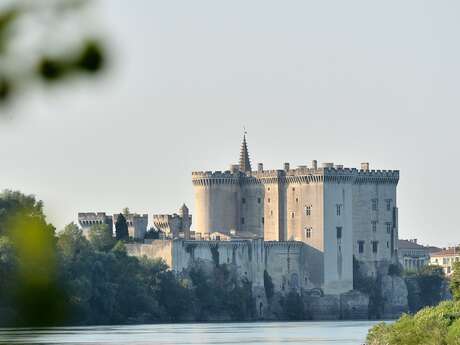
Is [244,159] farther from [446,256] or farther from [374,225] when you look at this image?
[446,256]

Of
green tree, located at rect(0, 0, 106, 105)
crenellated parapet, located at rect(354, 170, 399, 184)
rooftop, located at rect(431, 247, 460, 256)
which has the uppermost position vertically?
crenellated parapet, located at rect(354, 170, 399, 184)

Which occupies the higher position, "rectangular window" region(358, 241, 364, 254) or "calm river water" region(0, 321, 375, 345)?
"rectangular window" region(358, 241, 364, 254)

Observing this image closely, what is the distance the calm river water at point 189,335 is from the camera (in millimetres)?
53750

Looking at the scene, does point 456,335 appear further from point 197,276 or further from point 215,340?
point 197,276

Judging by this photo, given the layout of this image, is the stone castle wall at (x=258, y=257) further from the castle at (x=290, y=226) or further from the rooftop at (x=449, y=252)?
the rooftop at (x=449, y=252)

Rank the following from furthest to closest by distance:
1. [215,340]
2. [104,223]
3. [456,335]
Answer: [104,223] < [215,340] < [456,335]

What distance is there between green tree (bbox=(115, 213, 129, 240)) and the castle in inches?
45.7

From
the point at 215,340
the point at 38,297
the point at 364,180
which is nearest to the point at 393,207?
the point at 364,180

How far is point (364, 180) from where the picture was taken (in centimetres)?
9512

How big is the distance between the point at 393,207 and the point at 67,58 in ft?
304

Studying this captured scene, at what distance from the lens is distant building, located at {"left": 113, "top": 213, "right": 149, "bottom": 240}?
92.8m

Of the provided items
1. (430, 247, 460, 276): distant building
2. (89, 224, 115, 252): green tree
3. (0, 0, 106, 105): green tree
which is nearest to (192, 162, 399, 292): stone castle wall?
(89, 224, 115, 252): green tree

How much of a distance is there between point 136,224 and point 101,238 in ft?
37.5

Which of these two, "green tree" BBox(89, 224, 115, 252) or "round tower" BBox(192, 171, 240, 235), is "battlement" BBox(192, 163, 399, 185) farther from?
"green tree" BBox(89, 224, 115, 252)
